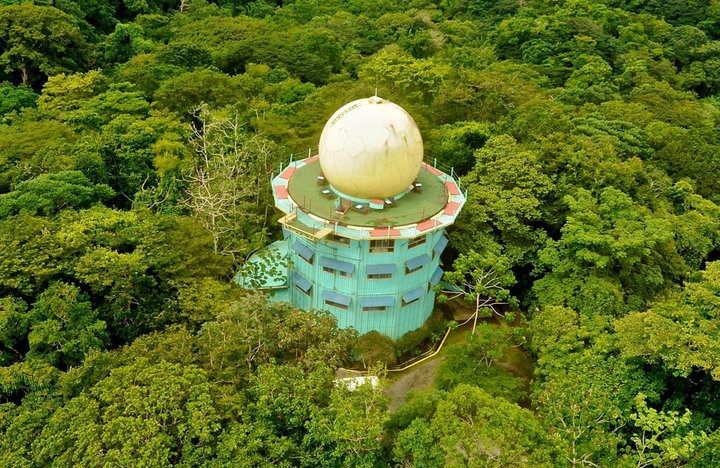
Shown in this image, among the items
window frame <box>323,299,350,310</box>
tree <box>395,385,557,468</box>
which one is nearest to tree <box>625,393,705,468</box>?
tree <box>395,385,557,468</box>

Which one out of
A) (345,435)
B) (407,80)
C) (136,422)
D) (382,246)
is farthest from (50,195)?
(407,80)

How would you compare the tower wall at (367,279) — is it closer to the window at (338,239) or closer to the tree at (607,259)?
the window at (338,239)

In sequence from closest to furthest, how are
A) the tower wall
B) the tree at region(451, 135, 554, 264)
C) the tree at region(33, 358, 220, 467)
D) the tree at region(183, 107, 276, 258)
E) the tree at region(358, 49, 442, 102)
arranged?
the tree at region(33, 358, 220, 467), the tower wall, the tree at region(183, 107, 276, 258), the tree at region(451, 135, 554, 264), the tree at region(358, 49, 442, 102)

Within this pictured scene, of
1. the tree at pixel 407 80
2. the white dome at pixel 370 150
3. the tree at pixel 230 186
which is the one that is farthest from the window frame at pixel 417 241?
the tree at pixel 407 80

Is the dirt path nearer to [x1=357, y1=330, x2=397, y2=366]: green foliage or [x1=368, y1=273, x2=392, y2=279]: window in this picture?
[x1=357, y1=330, x2=397, y2=366]: green foliage

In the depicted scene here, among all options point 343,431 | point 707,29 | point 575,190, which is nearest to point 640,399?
point 343,431

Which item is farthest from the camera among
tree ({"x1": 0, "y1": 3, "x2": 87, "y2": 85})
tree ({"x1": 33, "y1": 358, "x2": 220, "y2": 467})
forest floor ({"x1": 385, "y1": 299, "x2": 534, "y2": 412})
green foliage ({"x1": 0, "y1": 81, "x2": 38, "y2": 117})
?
tree ({"x1": 0, "y1": 3, "x2": 87, "y2": 85})
